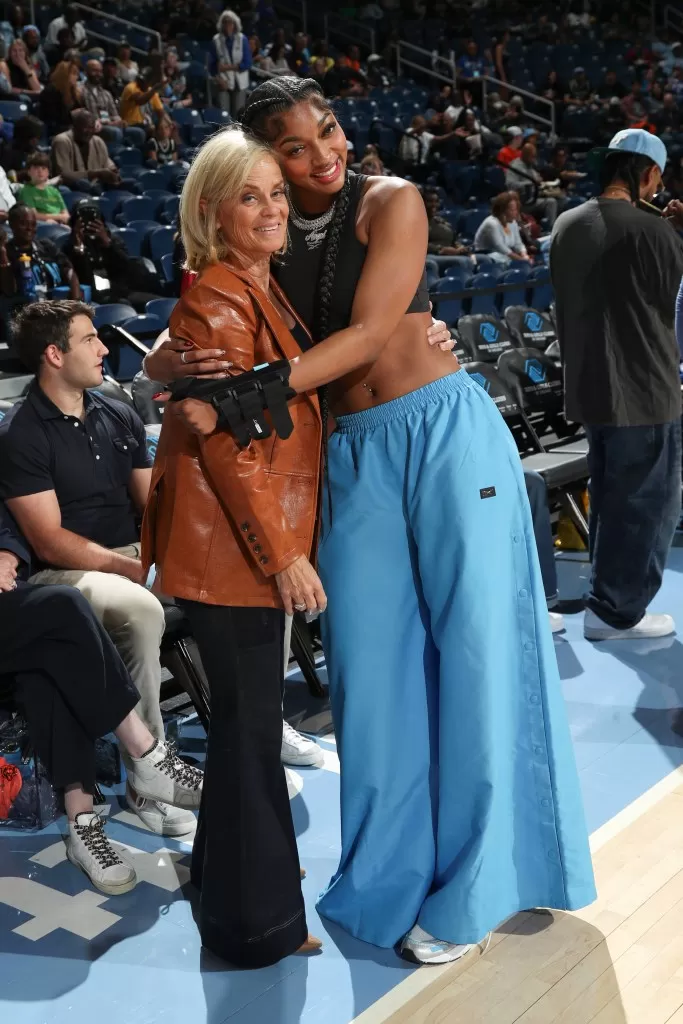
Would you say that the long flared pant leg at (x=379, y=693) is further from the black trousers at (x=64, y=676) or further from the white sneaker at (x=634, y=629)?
the white sneaker at (x=634, y=629)

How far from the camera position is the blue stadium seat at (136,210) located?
30.8 ft

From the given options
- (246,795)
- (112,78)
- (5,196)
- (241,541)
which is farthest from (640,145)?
(112,78)

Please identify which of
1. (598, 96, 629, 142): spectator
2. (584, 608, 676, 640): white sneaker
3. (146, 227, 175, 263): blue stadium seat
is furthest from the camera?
(598, 96, 629, 142): spectator

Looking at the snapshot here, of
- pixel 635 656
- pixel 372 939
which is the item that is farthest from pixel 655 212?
pixel 372 939

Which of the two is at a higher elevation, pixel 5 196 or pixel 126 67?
pixel 126 67

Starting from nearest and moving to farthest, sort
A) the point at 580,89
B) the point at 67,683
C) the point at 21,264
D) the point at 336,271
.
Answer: the point at 336,271
the point at 67,683
the point at 21,264
the point at 580,89

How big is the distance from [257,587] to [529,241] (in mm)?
10726

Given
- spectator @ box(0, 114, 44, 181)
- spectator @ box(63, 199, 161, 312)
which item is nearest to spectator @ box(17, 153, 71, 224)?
spectator @ box(0, 114, 44, 181)

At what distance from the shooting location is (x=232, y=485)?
1974 millimetres

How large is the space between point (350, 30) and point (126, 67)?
707 centimetres

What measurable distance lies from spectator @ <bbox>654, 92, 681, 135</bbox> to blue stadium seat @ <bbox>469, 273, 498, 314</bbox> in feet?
28.1

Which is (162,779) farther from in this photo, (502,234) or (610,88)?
(610,88)

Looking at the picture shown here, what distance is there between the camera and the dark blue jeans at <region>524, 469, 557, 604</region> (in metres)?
4.25

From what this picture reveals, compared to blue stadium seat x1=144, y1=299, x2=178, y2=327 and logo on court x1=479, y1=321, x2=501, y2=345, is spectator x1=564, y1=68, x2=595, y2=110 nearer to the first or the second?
blue stadium seat x1=144, y1=299, x2=178, y2=327
